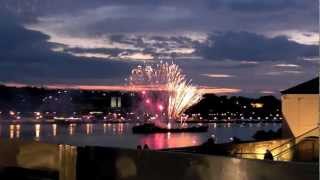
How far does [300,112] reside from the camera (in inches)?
1077

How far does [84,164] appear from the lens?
978cm

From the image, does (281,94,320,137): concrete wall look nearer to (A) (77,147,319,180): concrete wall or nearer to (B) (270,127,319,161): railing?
(B) (270,127,319,161): railing

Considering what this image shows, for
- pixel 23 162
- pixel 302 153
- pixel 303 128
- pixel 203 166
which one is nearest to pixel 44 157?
pixel 23 162

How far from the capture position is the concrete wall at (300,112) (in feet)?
87.5

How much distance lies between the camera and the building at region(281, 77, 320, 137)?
26.7 meters

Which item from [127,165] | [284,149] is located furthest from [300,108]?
[127,165]

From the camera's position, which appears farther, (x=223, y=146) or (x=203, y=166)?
(x=223, y=146)

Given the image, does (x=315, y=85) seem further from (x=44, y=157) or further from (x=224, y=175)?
(x=224, y=175)

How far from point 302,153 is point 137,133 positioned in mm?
146943

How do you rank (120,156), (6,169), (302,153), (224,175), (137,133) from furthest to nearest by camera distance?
1. (137,133)
2. (302,153)
3. (6,169)
4. (120,156)
5. (224,175)

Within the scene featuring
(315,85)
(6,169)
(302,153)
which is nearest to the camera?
(6,169)

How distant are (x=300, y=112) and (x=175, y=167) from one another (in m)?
19.8

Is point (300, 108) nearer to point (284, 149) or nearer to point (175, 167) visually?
point (284, 149)

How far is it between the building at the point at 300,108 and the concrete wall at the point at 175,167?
59.4 ft
